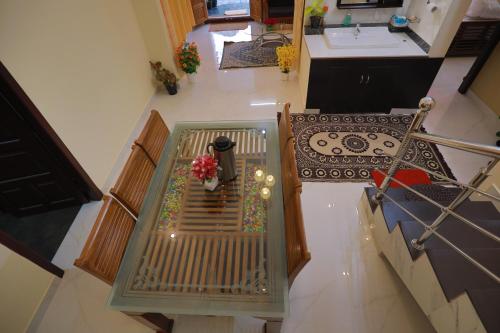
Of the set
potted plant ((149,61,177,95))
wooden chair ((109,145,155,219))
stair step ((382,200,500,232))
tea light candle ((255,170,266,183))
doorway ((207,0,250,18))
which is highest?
doorway ((207,0,250,18))

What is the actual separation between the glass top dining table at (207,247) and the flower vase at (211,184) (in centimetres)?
3

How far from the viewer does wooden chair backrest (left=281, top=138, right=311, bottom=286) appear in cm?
95

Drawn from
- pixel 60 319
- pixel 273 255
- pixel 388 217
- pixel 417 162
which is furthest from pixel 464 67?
pixel 60 319

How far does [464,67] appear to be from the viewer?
11.8 feet

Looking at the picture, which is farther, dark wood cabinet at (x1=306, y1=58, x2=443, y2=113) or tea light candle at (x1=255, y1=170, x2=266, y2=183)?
dark wood cabinet at (x1=306, y1=58, x2=443, y2=113)

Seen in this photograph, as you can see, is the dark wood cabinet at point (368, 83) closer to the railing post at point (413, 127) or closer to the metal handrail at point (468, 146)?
the railing post at point (413, 127)

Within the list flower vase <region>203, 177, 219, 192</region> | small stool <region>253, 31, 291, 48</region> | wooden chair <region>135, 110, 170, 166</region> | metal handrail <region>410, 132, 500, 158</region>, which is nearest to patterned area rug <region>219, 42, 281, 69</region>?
small stool <region>253, 31, 291, 48</region>

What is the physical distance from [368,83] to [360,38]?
21.4 inches

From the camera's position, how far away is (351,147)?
260 centimetres

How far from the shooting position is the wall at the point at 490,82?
2.75 m

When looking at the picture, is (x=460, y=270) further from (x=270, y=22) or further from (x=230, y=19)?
(x=230, y=19)

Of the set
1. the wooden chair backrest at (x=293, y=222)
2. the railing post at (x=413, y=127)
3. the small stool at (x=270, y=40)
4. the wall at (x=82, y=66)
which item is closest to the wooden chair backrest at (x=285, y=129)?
the wooden chair backrest at (x=293, y=222)

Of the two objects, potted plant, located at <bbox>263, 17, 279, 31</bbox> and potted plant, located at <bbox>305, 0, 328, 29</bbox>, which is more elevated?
potted plant, located at <bbox>263, 17, 279, 31</bbox>

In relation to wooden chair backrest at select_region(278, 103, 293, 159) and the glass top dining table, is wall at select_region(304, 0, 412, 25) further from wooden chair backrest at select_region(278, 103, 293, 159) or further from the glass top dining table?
the glass top dining table
